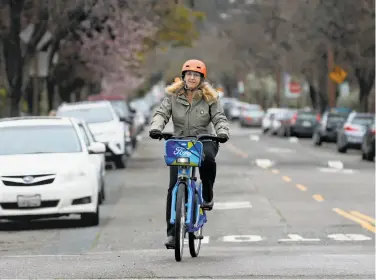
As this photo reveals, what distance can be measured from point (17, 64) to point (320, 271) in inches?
999

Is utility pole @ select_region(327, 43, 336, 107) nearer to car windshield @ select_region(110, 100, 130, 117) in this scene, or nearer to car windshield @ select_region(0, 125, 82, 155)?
car windshield @ select_region(110, 100, 130, 117)

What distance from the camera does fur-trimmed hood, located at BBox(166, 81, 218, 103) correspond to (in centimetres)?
1087

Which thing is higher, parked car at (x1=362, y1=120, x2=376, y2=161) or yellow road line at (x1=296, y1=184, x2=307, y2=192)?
yellow road line at (x1=296, y1=184, x2=307, y2=192)

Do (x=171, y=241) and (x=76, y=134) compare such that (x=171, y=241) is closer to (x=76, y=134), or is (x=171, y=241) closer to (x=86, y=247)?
(x=86, y=247)

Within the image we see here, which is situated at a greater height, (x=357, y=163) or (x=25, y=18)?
(x=25, y=18)

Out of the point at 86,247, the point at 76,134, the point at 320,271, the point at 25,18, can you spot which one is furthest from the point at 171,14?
the point at 320,271

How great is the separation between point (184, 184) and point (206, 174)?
47 centimetres

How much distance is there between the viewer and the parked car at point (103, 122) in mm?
28703

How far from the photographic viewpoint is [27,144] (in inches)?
630

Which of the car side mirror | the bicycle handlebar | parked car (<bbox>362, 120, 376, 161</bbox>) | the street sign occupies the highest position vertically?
the bicycle handlebar

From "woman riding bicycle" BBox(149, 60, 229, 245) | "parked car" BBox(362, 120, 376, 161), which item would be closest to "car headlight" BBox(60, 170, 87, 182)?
"woman riding bicycle" BBox(149, 60, 229, 245)

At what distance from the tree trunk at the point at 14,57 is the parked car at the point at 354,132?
37.3 ft

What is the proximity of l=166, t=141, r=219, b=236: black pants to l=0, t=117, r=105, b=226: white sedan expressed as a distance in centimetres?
432

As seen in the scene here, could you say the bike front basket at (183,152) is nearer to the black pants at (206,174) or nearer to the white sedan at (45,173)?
the black pants at (206,174)
